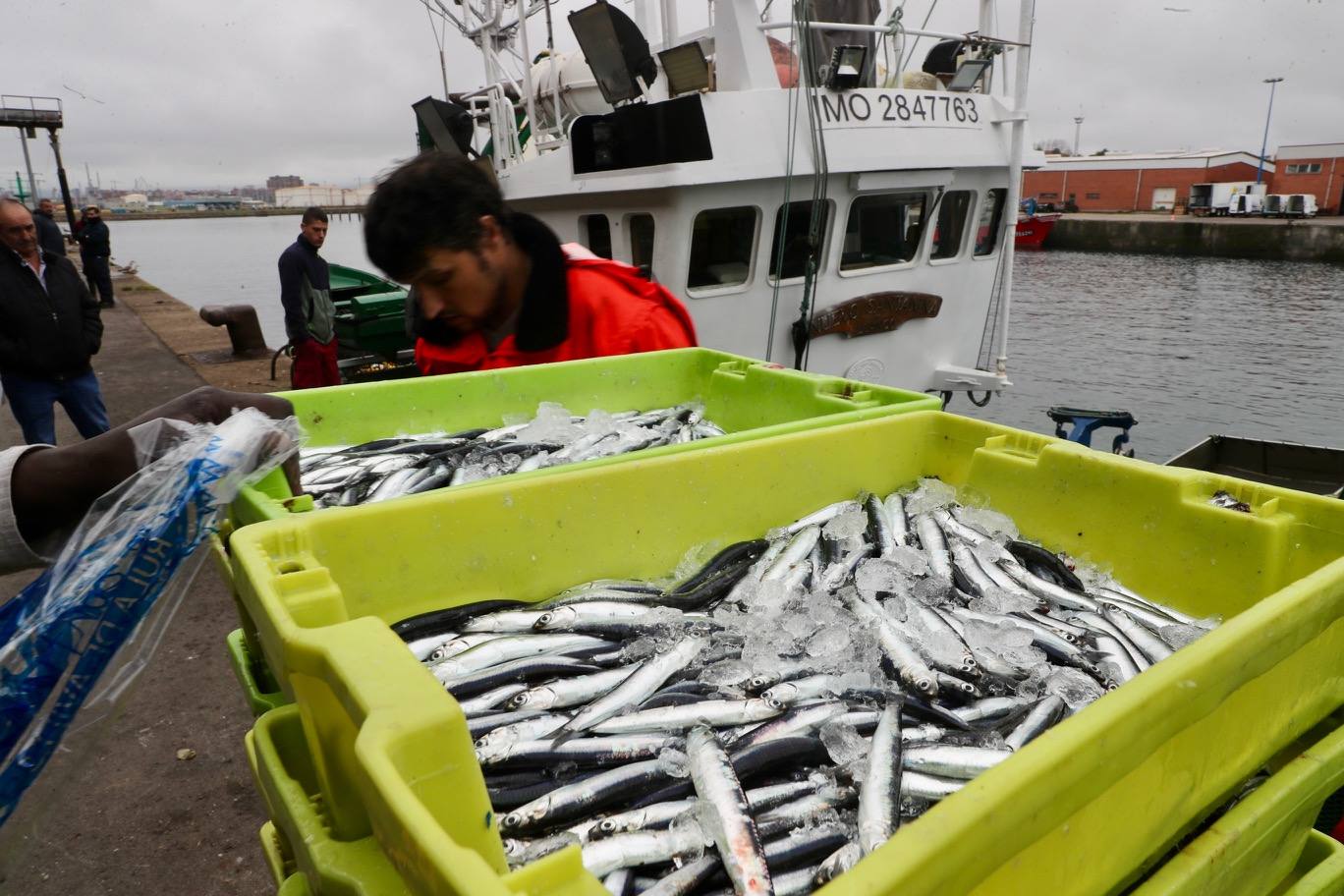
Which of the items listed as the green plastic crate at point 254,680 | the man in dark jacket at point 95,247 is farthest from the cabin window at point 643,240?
the man in dark jacket at point 95,247

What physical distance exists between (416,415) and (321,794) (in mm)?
2355

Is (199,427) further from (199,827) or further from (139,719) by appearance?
(139,719)

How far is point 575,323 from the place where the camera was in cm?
392

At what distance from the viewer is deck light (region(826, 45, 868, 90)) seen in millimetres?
7020

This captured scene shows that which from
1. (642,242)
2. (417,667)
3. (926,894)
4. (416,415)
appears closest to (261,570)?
(417,667)

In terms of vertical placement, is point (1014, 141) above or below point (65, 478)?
above

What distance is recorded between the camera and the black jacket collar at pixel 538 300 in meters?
3.54

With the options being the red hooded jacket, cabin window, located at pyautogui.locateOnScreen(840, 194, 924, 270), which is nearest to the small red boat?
cabin window, located at pyautogui.locateOnScreen(840, 194, 924, 270)

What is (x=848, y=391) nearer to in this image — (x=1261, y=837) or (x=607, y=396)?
(x=607, y=396)

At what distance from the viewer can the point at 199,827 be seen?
3.17 metres

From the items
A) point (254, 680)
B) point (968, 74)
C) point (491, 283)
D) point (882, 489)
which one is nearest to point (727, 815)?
point (254, 680)

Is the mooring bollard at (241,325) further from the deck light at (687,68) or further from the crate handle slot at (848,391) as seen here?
the crate handle slot at (848,391)

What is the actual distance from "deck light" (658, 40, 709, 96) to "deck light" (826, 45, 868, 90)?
1205mm

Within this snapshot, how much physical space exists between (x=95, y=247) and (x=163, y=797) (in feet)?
57.6
